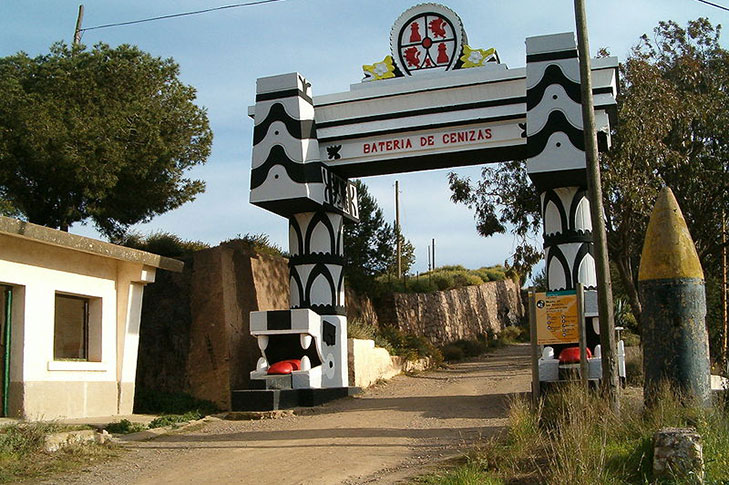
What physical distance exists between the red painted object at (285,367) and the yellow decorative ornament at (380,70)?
6549mm

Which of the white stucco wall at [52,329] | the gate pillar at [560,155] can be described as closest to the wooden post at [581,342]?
the gate pillar at [560,155]

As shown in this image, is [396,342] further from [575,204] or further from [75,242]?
[75,242]

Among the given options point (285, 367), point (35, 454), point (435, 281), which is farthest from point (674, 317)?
point (435, 281)

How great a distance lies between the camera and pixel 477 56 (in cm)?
1764

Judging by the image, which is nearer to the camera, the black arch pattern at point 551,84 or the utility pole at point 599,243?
the utility pole at point 599,243

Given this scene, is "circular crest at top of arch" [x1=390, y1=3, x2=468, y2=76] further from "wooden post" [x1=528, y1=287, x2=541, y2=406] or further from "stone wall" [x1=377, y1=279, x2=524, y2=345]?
"stone wall" [x1=377, y1=279, x2=524, y2=345]

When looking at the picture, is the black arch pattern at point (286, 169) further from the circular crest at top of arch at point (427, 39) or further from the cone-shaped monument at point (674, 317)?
the cone-shaped monument at point (674, 317)

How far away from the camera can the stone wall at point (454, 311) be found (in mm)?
31703

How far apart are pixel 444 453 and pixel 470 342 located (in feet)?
78.2

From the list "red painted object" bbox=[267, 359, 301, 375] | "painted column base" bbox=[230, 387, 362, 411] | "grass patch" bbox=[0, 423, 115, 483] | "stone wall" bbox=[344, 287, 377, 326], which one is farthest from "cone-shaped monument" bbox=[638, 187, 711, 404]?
"stone wall" bbox=[344, 287, 377, 326]

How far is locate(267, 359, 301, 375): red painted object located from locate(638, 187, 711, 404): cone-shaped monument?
827cm

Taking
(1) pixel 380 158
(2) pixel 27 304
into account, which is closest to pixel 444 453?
(2) pixel 27 304

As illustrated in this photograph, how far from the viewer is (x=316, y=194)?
1755 centimetres

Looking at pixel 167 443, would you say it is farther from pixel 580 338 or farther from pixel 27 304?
pixel 580 338
